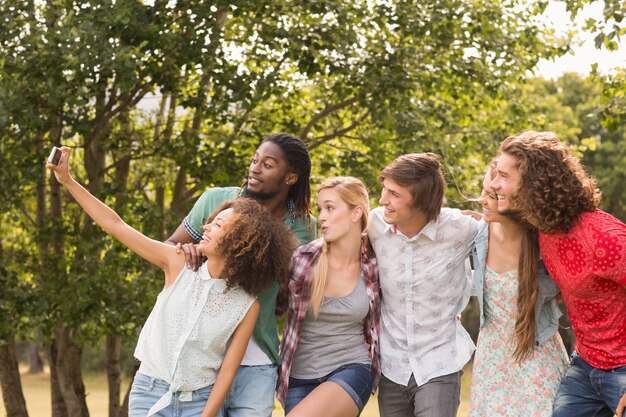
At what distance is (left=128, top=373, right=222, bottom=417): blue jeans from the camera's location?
16.0ft

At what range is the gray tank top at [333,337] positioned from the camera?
5113 millimetres

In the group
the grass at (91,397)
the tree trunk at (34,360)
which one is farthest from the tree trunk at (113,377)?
the tree trunk at (34,360)

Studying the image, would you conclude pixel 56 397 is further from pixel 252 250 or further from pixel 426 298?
pixel 426 298

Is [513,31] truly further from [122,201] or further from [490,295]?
[490,295]

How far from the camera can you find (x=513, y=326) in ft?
16.1

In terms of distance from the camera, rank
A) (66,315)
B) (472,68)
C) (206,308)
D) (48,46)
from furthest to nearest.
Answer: (472,68)
(66,315)
(48,46)
(206,308)

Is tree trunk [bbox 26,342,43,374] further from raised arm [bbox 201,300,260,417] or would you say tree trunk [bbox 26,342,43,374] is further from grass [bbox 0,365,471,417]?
raised arm [bbox 201,300,260,417]

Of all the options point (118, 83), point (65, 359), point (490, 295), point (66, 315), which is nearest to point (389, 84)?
point (118, 83)

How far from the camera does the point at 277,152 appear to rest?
5.63 m

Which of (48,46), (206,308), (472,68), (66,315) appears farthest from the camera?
(472,68)

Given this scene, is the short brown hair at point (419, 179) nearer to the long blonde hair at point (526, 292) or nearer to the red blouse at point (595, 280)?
the long blonde hair at point (526, 292)

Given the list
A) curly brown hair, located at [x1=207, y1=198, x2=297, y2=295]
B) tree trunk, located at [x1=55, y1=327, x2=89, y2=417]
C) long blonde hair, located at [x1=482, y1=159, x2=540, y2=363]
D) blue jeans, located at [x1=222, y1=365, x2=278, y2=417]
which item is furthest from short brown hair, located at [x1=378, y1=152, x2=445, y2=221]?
tree trunk, located at [x1=55, y1=327, x2=89, y2=417]

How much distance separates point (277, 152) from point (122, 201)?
5.55 m

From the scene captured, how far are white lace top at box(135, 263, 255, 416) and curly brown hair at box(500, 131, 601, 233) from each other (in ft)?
4.70
